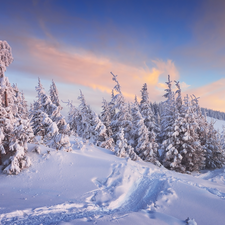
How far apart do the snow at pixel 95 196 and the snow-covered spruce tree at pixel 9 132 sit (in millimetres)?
679

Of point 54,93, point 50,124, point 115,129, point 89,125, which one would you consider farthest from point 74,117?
point 50,124

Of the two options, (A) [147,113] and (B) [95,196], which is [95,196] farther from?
(A) [147,113]

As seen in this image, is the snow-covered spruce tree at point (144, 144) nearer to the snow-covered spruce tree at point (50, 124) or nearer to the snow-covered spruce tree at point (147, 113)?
the snow-covered spruce tree at point (147, 113)

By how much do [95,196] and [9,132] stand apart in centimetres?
703

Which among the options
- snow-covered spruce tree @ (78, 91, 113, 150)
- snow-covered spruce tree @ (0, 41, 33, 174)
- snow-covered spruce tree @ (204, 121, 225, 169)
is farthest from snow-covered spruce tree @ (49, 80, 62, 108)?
snow-covered spruce tree @ (204, 121, 225, 169)

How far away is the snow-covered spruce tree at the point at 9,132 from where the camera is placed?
28.1ft

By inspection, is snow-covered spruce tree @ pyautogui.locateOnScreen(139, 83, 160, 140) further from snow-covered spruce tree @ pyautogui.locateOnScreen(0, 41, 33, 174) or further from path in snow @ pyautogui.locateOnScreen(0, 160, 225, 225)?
snow-covered spruce tree @ pyautogui.locateOnScreen(0, 41, 33, 174)

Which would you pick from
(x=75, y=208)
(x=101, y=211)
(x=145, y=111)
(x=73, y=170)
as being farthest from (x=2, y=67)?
(x=145, y=111)

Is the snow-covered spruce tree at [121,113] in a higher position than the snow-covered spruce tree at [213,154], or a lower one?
higher

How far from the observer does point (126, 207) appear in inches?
285

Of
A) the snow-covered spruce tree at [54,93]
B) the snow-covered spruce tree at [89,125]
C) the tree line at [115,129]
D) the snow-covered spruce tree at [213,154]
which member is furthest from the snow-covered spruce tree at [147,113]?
the snow-covered spruce tree at [54,93]

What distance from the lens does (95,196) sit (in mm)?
7656

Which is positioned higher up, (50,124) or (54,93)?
(54,93)

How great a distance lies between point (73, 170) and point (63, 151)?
84.0 inches
